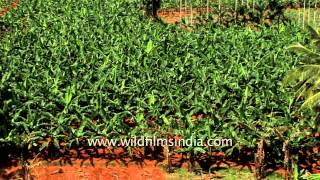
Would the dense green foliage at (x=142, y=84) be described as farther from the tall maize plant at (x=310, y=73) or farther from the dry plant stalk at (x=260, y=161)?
the tall maize plant at (x=310, y=73)

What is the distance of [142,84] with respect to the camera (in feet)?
22.2

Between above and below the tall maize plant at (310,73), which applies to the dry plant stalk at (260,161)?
below

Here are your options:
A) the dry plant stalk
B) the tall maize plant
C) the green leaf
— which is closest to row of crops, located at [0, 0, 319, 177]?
the green leaf

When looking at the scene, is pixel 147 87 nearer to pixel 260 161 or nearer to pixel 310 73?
pixel 260 161

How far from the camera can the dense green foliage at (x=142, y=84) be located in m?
5.91

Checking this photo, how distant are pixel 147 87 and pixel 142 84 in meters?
0.12

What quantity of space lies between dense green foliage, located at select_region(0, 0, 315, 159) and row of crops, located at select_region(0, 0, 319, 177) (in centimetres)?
2

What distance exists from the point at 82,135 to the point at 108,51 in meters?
2.83

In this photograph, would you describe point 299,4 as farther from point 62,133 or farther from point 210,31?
point 62,133

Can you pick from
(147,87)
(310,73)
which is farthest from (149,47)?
(310,73)

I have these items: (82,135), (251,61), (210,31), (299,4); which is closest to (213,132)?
(82,135)

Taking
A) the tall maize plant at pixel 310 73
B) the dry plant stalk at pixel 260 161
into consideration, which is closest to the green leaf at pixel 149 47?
the tall maize plant at pixel 310 73

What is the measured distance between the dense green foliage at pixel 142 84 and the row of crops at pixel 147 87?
18 millimetres

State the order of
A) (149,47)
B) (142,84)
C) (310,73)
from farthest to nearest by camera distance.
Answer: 1. (149,47)
2. (142,84)
3. (310,73)
